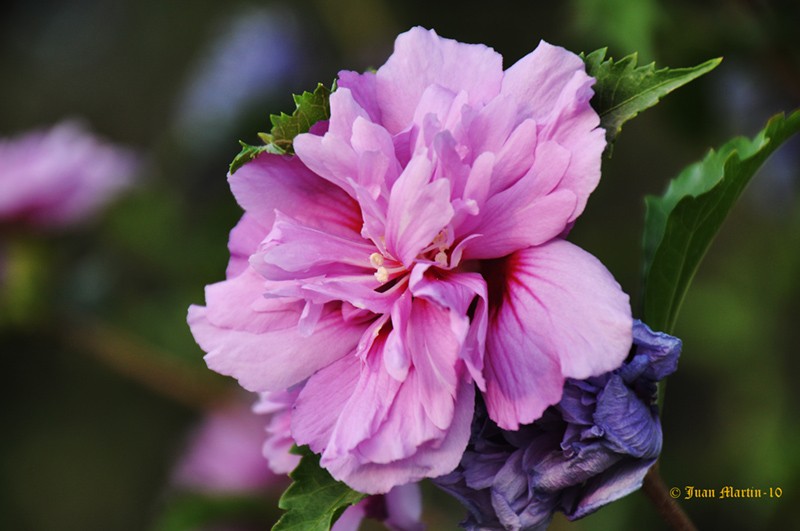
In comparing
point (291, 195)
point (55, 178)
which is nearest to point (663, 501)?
point (291, 195)

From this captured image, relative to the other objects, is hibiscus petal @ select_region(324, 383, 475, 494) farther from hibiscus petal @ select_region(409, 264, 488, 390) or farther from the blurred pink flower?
the blurred pink flower

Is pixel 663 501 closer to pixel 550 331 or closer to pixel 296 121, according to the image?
pixel 550 331

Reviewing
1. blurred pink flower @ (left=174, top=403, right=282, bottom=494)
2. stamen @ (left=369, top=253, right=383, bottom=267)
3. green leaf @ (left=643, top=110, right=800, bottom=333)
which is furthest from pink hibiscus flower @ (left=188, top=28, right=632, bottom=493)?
blurred pink flower @ (left=174, top=403, right=282, bottom=494)

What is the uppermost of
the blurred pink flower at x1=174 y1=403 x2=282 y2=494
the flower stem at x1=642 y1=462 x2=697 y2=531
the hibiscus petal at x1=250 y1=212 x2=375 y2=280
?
the hibiscus petal at x1=250 y1=212 x2=375 y2=280

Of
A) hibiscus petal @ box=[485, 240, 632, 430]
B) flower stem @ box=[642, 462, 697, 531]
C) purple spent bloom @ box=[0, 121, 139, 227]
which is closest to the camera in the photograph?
hibiscus petal @ box=[485, 240, 632, 430]

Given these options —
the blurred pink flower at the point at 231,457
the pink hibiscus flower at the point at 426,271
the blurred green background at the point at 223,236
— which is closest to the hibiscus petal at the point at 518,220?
the pink hibiscus flower at the point at 426,271

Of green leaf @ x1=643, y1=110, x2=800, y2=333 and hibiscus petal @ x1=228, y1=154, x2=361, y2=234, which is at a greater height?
hibiscus petal @ x1=228, y1=154, x2=361, y2=234

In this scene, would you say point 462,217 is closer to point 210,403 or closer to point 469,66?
point 469,66

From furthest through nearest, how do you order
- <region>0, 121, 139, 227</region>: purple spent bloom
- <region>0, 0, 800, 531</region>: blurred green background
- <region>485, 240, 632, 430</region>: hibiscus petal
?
<region>0, 121, 139, 227</region>: purple spent bloom
<region>0, 0, 800, 531</region>: blurred green background
<region>485, 240, 632, 430</region>: hibiscus petal
